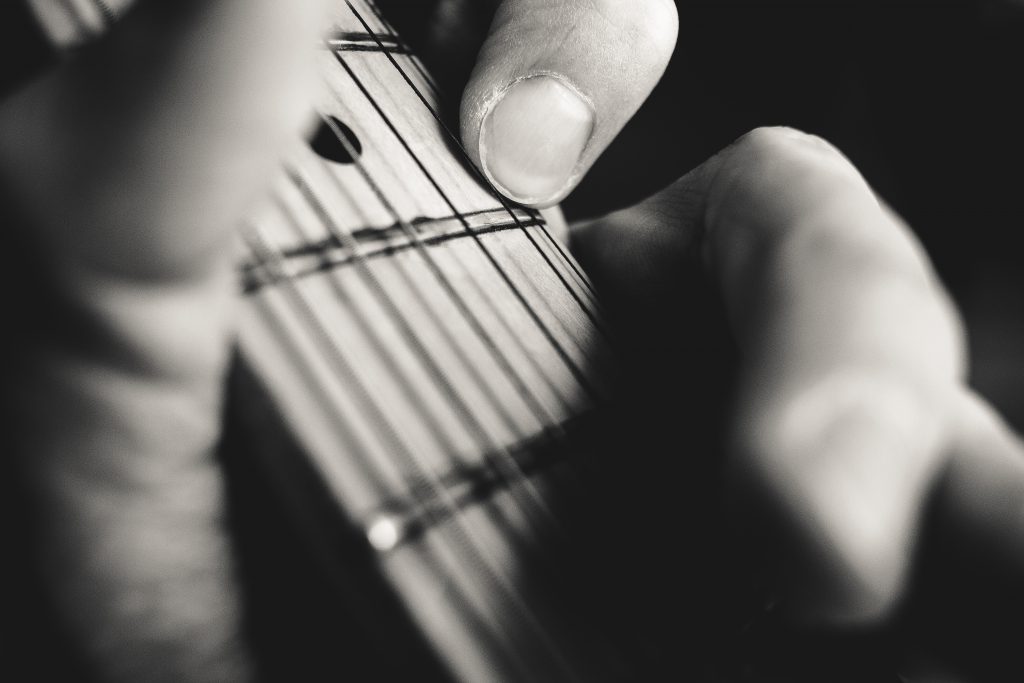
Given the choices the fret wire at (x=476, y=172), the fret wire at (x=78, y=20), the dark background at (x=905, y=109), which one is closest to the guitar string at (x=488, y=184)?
the fret wire at (x=476, y=172)

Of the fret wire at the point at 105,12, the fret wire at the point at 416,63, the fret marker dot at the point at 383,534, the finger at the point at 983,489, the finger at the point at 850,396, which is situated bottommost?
the finger at the point at 983,489

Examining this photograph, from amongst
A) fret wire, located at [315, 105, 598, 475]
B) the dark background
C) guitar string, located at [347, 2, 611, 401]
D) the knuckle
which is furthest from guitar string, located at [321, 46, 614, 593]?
the dark background

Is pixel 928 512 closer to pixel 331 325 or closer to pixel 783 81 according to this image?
pixel 331 325

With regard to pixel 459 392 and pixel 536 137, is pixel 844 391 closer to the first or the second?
pixel 459 392

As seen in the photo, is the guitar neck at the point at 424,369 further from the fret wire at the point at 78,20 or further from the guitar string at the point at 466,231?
the fret wire at the point at 78,20

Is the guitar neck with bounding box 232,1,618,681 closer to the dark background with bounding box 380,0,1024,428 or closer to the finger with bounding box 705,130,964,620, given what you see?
the finger with bounding box 705,130,964,620

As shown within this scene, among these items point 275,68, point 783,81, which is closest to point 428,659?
point 275,68
